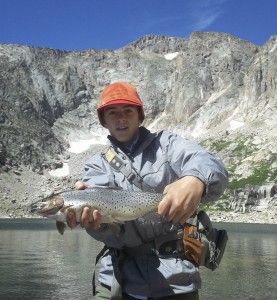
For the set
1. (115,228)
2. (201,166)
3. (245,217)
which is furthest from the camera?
(245,217)

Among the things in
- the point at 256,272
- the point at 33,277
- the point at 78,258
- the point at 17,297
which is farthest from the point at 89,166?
the point at 78,258

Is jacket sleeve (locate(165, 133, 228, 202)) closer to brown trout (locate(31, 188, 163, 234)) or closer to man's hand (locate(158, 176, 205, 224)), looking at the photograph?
man's hand (locate(158, 176, 205, 224))

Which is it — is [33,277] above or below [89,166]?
below

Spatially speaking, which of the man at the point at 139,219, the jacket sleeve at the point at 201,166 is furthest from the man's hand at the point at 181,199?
the man at the point at 139,219

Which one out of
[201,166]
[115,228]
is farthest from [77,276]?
[201,166]

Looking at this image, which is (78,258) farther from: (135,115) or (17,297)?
(135,115)

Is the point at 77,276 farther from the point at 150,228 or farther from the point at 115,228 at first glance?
the point at 115,228

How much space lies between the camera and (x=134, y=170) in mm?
6695

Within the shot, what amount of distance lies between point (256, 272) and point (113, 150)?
3824cm

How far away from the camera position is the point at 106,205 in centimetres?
596

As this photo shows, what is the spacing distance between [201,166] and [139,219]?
54.0 inches

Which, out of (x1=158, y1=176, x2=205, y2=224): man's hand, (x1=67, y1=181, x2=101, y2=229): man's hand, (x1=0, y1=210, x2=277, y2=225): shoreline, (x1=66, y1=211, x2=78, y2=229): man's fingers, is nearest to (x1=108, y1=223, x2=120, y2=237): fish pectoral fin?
(x1=67, y1=181, x2=101, y2=229): man's hand

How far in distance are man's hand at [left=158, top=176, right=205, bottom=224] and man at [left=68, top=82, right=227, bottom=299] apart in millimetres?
704

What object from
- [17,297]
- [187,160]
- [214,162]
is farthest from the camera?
[17,297]
